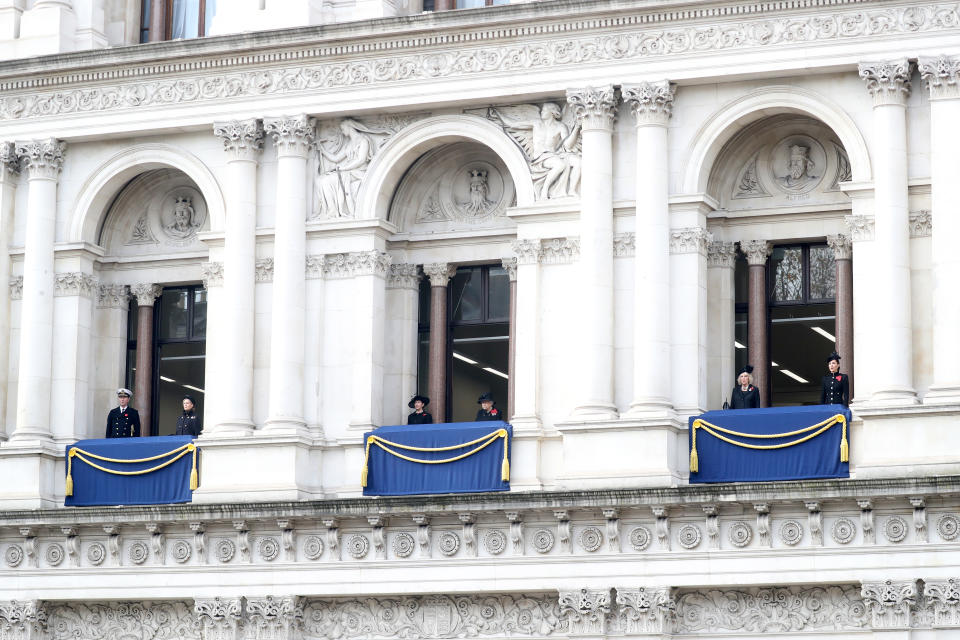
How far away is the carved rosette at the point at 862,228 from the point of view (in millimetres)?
35938

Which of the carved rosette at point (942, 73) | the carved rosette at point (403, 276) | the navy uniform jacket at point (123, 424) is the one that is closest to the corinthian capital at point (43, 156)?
the navy uniform jacket at point (123, 424)

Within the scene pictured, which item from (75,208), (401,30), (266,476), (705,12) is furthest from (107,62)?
(705,12)

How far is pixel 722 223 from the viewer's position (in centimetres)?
3791

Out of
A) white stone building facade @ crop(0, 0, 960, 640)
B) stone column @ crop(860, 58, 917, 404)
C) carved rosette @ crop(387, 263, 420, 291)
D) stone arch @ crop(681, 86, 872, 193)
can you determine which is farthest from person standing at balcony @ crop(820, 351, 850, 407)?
carved rosette @ crop(387, 263, 420, 291)

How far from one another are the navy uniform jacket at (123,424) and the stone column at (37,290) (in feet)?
3.90

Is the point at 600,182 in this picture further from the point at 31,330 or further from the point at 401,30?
the point at 31,330

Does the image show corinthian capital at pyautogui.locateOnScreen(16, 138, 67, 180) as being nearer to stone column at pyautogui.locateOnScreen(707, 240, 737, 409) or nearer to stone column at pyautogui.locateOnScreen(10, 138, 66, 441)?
stone column at pyautogui.locateOnScreen(10, 138, 66, 441)

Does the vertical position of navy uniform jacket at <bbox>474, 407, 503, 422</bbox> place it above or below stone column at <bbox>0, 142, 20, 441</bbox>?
below

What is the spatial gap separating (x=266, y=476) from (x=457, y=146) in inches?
270

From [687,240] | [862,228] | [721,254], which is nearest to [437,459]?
[687,240]

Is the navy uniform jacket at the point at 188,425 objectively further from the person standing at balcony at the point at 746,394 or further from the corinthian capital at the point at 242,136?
the person standing at balcony at the point at 746,394

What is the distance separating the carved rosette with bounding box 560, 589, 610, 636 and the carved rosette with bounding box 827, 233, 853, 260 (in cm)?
700

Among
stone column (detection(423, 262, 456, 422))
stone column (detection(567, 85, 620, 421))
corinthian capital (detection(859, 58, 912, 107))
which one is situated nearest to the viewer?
corinthian capital (detection(859, 58, 912, 107))

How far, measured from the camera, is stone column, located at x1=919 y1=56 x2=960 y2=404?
3459 cm
